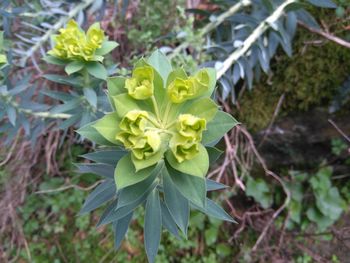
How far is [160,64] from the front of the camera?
0.92 meters

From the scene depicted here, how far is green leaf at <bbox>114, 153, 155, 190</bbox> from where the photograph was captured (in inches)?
31.8

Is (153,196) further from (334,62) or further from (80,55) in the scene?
(334,62)

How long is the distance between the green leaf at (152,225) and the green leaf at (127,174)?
217 mm

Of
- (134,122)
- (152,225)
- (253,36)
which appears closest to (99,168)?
(152,225)

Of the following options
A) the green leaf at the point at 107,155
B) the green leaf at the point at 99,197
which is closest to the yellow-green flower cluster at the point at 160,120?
the green leaf at the point at 107,155

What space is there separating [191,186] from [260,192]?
124cm

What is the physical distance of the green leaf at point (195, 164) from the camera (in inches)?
30.9

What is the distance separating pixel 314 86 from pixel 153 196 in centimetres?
115

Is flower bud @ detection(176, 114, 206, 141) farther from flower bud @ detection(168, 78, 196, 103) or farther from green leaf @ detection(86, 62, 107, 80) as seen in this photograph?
green leaf @ detection(86, 62, 107, 80)

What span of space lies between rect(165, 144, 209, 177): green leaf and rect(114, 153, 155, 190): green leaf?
0.21 feet

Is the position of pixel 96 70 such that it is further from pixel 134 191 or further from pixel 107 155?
pixel 134 191

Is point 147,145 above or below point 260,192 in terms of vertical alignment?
above

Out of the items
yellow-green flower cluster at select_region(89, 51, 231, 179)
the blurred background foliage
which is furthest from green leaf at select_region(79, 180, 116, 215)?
the blurred background foliage

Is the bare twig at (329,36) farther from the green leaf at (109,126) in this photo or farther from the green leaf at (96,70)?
the green leaf at (109,126)
